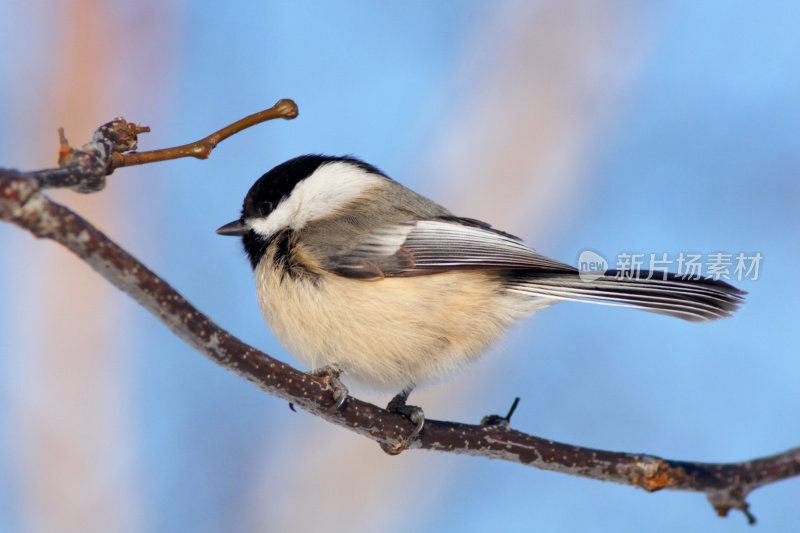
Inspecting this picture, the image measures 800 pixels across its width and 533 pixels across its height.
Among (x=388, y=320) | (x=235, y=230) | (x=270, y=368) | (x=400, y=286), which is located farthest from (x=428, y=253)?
(x=270, y=368)

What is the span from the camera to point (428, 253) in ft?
8.13

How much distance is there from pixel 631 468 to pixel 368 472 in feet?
7.11

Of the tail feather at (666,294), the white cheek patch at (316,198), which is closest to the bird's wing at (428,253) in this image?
the tail feather at (666,294)

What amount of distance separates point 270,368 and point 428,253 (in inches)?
37.4

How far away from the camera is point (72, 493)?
3.59m

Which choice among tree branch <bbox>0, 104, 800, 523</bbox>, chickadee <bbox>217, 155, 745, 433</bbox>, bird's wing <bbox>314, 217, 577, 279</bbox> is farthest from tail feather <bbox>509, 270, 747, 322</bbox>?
tree branch <bbox>0, 104, 800, 523</bbox>

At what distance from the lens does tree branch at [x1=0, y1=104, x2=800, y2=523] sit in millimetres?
1192

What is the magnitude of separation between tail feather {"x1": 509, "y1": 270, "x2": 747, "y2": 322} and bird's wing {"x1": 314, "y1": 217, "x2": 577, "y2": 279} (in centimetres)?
11

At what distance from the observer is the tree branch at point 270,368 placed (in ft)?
3.91

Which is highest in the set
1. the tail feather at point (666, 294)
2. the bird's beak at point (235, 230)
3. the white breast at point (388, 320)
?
the tail feather at point (666, 294)

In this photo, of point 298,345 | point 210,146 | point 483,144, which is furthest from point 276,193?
point 483,144

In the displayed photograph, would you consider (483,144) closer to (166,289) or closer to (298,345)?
(298,345)

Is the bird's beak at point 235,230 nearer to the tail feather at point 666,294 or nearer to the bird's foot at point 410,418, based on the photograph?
the bird's foot at point 410,418

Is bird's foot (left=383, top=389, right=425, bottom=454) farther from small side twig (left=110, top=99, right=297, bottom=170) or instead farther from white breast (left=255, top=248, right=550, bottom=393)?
small side twig (left=110, top=99, right=297, bottom=170)
